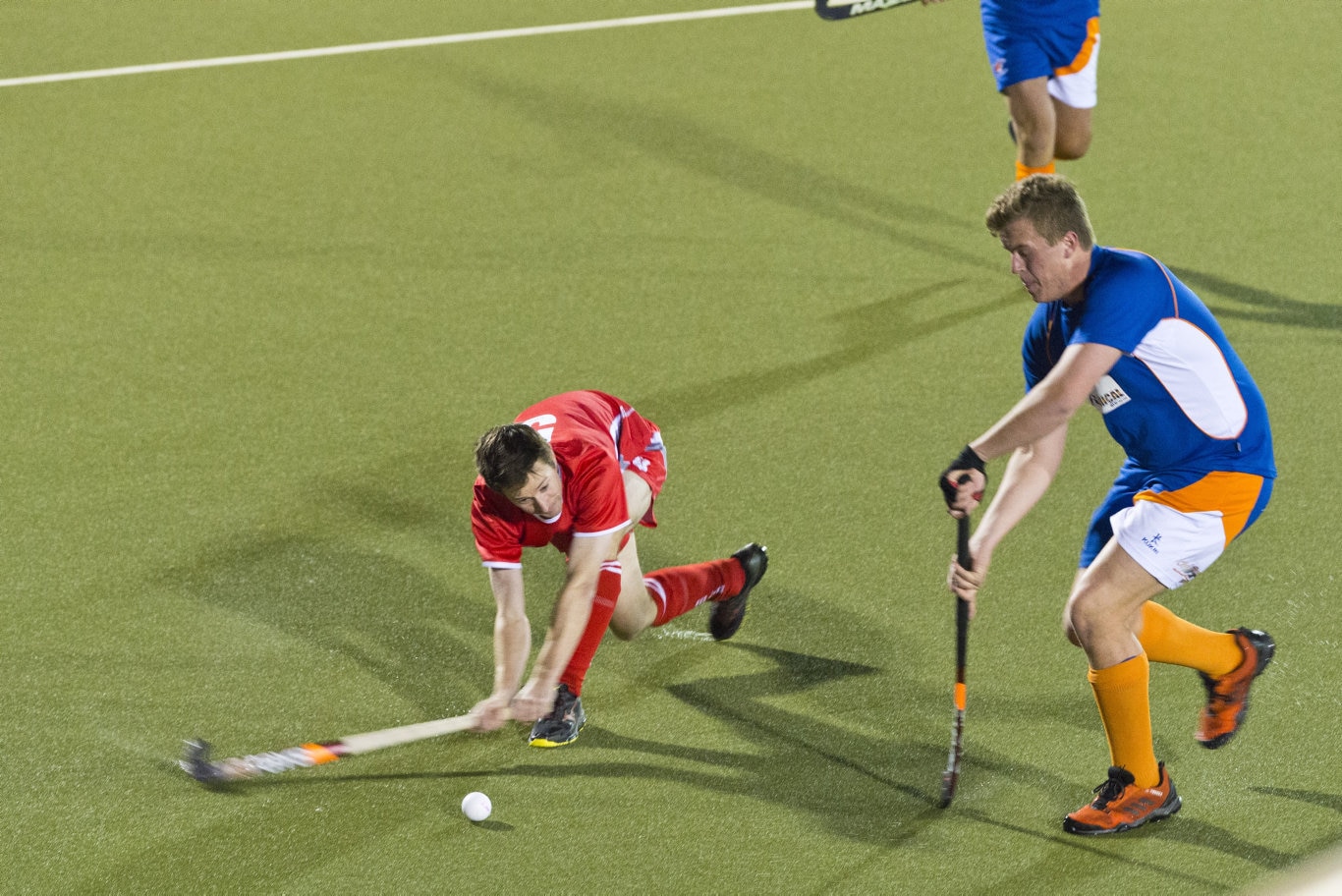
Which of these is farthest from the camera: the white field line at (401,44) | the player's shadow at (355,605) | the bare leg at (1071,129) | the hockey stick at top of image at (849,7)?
the white field line at (401,44)

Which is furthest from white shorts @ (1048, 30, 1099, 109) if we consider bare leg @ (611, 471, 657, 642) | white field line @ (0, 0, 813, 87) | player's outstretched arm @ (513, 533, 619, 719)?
white field line @ (0, 0, 813, 87)

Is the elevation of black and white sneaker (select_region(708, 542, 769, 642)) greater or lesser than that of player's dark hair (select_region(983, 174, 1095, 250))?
lesser

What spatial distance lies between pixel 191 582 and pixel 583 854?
1.76 m

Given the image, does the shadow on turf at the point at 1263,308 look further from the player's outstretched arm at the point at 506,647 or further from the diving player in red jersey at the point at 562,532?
the player's outstretched arm at the point at 506,647

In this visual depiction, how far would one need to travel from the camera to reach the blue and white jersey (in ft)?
10.6

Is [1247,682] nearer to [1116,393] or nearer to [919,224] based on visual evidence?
[1116,393]

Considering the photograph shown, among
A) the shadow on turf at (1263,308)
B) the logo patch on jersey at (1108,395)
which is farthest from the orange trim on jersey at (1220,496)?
the shadow on turf at (1263,308)

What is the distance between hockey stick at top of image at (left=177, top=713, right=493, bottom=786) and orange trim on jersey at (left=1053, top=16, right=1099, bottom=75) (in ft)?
12.9

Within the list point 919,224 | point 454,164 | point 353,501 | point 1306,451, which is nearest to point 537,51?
point 454,164

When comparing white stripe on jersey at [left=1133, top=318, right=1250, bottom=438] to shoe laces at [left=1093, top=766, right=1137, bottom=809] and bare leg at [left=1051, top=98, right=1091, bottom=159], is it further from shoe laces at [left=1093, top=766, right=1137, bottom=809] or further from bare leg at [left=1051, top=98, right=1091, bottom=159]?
bare leg at [left=1051, top=98, right=1091, bottom=159]

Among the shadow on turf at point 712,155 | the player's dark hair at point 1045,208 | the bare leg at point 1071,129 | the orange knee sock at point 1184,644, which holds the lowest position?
the orange knee sock at point 1184,644

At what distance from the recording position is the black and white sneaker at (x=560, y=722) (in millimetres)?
3865

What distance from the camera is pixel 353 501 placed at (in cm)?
499

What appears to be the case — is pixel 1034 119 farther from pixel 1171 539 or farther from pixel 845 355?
pixel 1171 539
